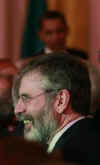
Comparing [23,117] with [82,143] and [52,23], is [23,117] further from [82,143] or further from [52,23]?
[52,23]

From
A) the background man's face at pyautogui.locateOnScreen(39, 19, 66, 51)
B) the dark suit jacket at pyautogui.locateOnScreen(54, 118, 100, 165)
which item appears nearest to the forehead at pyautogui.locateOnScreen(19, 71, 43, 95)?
the dark suit jacket at pyautogui.locateOnScreen(54, 118, 100, 165)

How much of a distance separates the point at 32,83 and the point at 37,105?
0.25 ft

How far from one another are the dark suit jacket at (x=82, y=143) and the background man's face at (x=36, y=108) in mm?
90

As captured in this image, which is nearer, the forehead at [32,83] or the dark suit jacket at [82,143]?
the dark suit jacket at [82,143]

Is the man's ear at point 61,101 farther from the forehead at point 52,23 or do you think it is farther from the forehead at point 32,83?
the forehead at point 52,23

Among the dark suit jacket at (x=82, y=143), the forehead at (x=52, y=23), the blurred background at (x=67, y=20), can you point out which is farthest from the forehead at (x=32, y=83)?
the blurred background at (x=67, y=20)

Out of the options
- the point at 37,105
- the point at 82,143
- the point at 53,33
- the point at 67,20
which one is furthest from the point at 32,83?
the point at 67,20

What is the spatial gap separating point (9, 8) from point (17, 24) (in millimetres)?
223

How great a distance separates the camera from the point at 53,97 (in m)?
1.42

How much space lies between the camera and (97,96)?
182 cm

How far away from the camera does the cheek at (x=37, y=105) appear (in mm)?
1427

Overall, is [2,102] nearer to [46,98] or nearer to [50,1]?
[46,98]

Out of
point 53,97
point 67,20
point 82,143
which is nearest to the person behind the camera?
point 82,143

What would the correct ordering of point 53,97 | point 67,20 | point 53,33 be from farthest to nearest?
point 67,20 → point 53,33 → point 53,97
